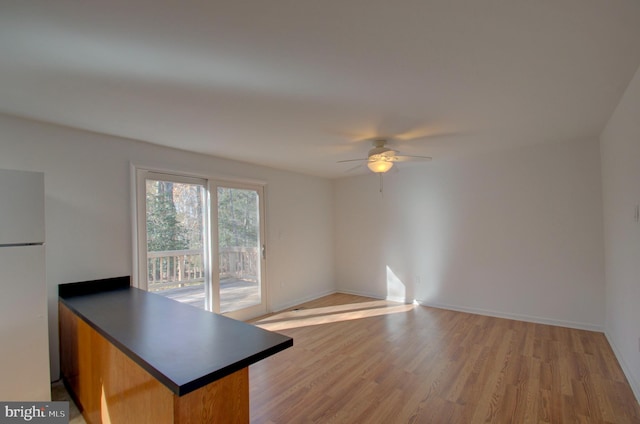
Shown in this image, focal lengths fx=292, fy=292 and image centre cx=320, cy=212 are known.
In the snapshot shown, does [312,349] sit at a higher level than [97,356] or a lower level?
lower

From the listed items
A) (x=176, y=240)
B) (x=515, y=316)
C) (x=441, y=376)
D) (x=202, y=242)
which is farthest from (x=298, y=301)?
(x=515, y=316)

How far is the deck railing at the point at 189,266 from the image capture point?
3.30 meters

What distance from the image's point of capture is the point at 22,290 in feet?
6.36

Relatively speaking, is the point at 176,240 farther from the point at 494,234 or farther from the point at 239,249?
the point at 494,234

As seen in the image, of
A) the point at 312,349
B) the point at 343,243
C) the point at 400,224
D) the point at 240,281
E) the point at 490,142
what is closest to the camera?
the point at 312,349

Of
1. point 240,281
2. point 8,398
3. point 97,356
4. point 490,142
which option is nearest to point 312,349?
point 240,281

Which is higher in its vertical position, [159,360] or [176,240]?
[176,240]

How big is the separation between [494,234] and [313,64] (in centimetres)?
374

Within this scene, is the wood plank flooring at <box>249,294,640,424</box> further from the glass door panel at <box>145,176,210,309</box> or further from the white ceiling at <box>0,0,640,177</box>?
the white ceiling at <box>0,0,640,177</box>

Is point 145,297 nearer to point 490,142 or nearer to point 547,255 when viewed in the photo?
point 490,142

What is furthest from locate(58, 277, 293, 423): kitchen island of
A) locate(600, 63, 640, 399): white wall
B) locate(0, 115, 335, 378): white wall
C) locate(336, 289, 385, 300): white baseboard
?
locate(336, 289, 385, 300): white baseboard

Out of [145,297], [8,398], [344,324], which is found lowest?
[344,324]

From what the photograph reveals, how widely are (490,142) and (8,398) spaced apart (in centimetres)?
486

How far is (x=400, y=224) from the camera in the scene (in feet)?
16.8
